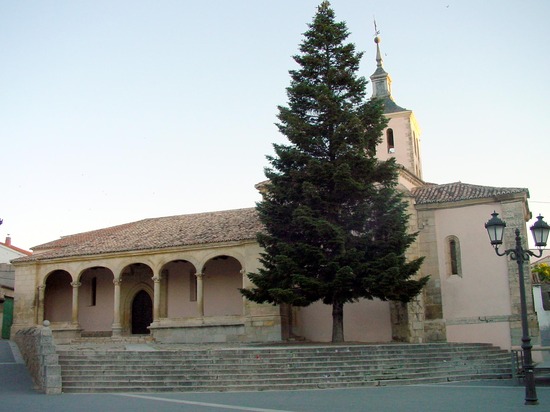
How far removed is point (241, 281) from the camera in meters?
29.8

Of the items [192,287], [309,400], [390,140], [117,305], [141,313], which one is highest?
[390,140]

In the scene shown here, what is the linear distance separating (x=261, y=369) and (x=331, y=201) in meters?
7.44

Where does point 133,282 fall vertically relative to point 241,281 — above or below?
above

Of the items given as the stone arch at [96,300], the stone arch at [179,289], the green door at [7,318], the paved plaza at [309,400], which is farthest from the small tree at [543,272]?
the green door at [7,318]

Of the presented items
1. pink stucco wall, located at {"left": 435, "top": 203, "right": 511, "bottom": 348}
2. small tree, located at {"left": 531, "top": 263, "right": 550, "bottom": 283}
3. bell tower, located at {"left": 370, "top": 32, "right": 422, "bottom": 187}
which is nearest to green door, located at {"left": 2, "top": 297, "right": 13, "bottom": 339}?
bell tower, located at {"left": 370, "top": 32, "right": 422, "bottom": 187}

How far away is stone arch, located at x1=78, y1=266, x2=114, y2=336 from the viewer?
3256 centimetres

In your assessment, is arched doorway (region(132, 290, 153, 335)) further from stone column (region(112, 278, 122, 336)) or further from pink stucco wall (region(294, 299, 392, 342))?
pink stucco wall (region(294, 299, 392, 342))

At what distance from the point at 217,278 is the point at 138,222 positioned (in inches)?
304

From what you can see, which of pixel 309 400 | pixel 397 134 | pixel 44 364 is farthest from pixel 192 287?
pixel 309 400

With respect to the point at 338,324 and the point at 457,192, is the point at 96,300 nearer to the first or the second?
the point at 338,324

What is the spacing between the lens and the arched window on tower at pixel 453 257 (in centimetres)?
2530

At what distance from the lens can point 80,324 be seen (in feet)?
107

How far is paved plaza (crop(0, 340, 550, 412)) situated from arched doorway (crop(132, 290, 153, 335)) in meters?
14.8

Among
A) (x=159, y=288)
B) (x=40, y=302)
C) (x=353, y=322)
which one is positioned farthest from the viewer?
(x=40, y=302)
